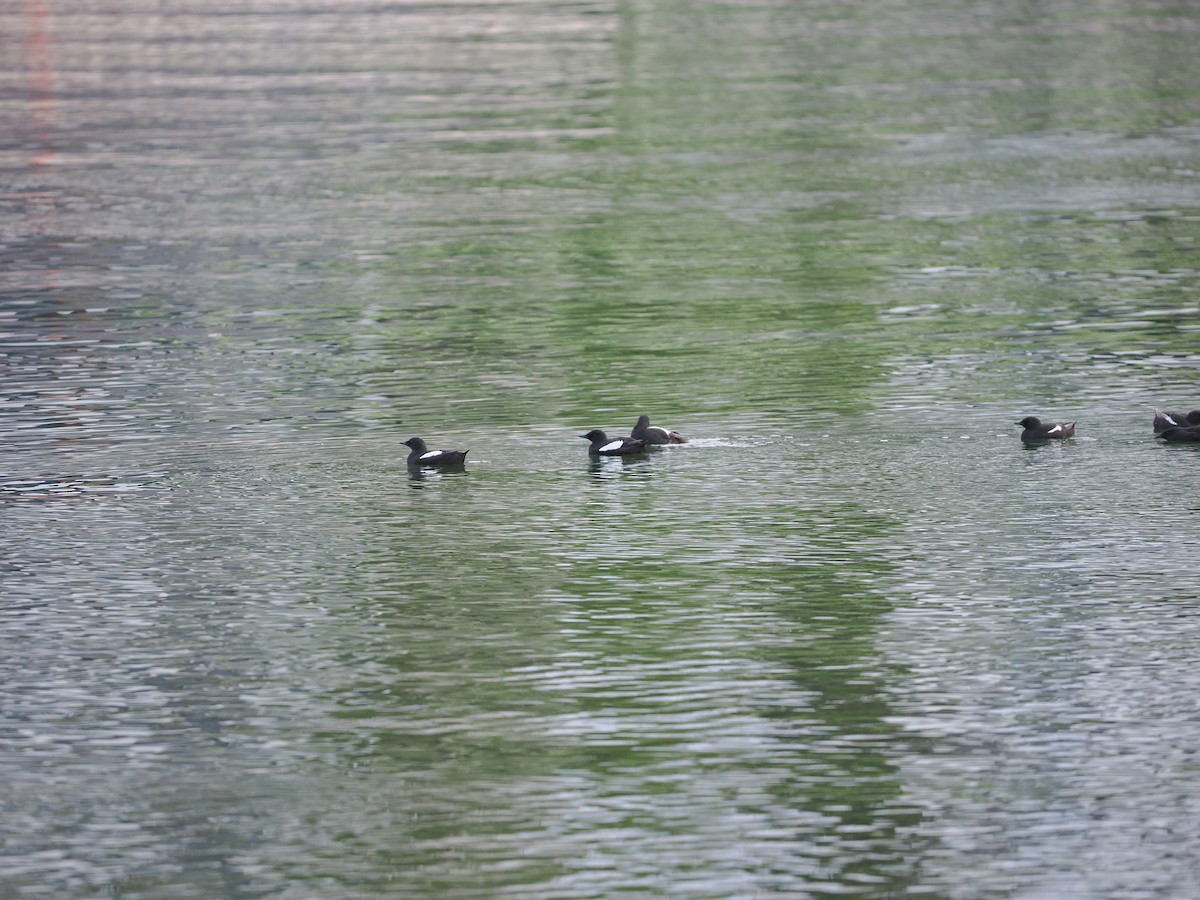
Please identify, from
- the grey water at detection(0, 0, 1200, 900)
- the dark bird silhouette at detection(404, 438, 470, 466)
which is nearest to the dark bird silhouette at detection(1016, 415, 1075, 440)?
Result: the grey water at detection(0, 0, 1200, 900)

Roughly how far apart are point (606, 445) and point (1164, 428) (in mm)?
4699

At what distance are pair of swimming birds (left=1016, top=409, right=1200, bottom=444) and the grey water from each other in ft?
0.42

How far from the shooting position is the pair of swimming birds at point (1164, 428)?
19906 mm

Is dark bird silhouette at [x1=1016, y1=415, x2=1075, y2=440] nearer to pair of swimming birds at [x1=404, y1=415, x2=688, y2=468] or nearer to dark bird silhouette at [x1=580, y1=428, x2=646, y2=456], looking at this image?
pair of swimming birds at [x1=404, y1=415, x2=688, y2=468]

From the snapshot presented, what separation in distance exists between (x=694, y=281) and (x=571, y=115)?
19880 millimetres

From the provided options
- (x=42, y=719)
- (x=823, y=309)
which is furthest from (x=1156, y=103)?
(x=42, y=719)

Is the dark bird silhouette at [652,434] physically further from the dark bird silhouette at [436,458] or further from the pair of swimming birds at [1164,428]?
the pair of swimming birds at [1164,428]

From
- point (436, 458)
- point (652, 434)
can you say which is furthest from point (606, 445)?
point (436, 458)

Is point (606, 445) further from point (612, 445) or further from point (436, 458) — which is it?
point (436, 458)

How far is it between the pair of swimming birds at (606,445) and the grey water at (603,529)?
7.3 inches

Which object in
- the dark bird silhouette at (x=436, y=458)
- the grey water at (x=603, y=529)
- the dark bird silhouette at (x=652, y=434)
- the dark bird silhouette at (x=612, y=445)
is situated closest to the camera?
the grey water at (x=603, y=529)

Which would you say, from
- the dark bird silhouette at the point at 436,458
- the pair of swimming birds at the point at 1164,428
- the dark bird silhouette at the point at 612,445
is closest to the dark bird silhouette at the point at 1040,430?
the pair of swimming birds at the point at 1164,428

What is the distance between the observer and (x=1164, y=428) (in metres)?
20.2

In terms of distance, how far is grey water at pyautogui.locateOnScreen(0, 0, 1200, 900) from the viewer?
40.0ft
